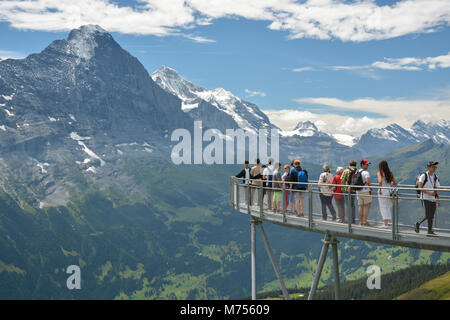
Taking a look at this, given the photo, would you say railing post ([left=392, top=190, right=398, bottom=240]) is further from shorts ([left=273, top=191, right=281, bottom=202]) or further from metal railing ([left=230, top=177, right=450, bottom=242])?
shorts ([left=273, top=191, right=281, bottom=202])

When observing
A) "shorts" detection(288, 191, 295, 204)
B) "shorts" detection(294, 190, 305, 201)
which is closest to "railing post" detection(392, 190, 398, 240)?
"shorts" detection(294, 190, 305, 201)

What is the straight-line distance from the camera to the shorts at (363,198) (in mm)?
22047

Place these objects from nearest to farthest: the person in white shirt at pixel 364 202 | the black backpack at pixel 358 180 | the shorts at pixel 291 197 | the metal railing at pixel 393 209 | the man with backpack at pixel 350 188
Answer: the metal railing at pixel 393 209 → the person in white shirt at pixel 364 202 → the man with backpack at pixel 350 188 → the black backpack at pixel 358 180 → the shorts at pixel 291 197

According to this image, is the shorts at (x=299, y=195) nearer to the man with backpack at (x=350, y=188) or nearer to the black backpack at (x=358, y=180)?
the man with backpack at (x=350, y=188)

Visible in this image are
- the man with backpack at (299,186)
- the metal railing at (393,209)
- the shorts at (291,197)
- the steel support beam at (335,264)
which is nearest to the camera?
the metal railing at (393,209)

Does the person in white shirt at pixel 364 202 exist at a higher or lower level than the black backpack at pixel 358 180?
lower

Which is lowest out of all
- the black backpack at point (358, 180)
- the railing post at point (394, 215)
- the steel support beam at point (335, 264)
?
the steel support beam at point (335, 264)

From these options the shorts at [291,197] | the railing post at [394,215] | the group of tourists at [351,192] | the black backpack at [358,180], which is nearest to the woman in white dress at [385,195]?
the group of tourists at [351,192]

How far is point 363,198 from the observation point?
2234 cm

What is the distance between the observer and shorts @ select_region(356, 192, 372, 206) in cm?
2205

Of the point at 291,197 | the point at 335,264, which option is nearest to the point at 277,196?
the point at 291,197
